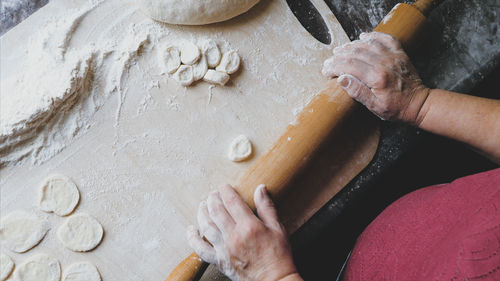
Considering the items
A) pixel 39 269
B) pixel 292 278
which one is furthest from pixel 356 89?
Result: pixel 39 269

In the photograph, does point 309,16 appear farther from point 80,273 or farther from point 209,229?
point 80,273

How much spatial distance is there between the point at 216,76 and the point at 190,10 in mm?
244

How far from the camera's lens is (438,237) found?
2.79 ft

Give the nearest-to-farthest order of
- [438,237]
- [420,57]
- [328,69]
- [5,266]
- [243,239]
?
[438,237]
[243,239]
[5,266]
[328,69]
[420,57]

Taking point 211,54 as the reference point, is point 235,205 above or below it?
below

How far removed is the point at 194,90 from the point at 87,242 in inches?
24.4

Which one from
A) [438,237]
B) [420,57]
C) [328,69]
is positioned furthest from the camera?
[420,57]

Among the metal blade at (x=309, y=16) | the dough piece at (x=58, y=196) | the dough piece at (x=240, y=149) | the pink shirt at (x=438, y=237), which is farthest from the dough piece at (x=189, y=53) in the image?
the pink shirt at (x=438, y=237)

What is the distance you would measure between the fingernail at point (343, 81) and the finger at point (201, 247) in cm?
66

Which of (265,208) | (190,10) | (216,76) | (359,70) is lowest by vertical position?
(265,208)

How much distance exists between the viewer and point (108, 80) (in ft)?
4.06

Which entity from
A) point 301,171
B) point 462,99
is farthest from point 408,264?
point 462,99

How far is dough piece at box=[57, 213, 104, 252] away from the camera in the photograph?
3.72ft

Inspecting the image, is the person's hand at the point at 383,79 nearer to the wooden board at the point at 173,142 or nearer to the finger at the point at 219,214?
the wooden board at the point at 173,142
